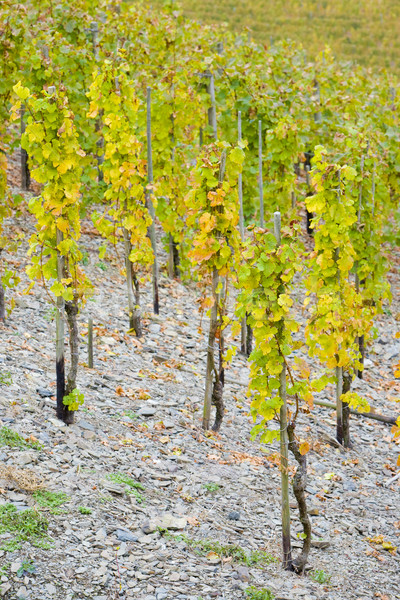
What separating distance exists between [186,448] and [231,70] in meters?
5.46

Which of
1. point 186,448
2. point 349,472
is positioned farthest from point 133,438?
point 349,472

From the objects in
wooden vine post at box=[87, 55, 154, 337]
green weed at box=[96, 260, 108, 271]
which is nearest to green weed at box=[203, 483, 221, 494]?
wooden vine post at box=[87, 55, 154, 337]

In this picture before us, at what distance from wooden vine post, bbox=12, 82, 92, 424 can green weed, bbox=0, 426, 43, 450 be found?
0.48m

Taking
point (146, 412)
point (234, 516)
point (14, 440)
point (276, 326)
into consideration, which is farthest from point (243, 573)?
point (146, 412)

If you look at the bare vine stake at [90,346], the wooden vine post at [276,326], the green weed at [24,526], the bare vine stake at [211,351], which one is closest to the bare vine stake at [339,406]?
the bare vine stake at [211,351]

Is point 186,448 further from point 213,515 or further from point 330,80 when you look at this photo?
point 330,80

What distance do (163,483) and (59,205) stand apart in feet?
8.02

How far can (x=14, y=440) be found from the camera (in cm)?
529

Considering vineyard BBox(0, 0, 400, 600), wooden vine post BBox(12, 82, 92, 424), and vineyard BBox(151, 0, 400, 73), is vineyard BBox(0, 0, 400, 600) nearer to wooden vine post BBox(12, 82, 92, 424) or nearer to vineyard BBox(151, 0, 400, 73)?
wooden vine post BBox(12, 82, 92, 424)

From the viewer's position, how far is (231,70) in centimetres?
914

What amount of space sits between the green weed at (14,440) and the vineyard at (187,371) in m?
0.01

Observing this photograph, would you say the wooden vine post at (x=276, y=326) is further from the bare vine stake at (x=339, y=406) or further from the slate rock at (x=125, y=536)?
the bare vine stake at (x=339, y=406)

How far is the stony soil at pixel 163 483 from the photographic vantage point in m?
4.36

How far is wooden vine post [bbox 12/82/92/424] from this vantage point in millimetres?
5365
